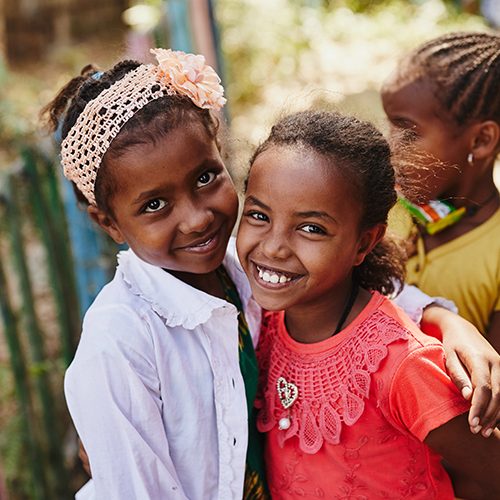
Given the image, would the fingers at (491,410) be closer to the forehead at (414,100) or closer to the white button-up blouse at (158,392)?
the white button-up blouse at (158,392)

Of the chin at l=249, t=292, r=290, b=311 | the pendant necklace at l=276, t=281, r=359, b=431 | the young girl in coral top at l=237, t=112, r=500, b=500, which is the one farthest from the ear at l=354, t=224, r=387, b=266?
the chin at l=249, t=292, r=290, b=311

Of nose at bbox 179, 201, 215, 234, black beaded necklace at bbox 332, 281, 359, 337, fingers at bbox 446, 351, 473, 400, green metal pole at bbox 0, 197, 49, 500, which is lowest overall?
green metal pole at bbox 0, 197, 49, 500

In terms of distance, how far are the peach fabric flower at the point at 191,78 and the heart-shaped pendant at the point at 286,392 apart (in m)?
0.73

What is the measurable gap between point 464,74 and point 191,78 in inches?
36.6

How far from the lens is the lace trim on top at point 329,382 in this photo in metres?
1.66

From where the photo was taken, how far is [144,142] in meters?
1.68

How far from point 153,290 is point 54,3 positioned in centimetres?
1002

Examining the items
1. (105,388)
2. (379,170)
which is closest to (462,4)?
(379,170)

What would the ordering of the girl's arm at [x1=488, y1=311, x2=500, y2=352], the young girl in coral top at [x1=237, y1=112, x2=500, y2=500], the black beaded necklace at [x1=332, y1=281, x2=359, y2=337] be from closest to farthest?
the young girl in coral top at [x1=237, y1=112, x2=500, y2=500]
the black beaded necklace at [x1=332, y1=281, x2=359, y2=337]
the girl's arm at [x1=488, y1=311, x2=500, y2=352]

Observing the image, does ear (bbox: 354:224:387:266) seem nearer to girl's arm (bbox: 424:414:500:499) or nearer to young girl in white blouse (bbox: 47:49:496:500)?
young girl in white blouse (bbox: 47:49:496:500)

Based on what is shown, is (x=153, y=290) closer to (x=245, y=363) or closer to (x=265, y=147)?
(x=245, y=363)

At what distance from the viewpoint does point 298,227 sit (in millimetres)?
1684

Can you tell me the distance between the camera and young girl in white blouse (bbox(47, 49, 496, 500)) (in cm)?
166

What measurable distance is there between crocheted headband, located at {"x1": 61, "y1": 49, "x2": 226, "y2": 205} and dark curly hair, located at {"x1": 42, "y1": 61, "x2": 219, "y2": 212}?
0.02 metres
